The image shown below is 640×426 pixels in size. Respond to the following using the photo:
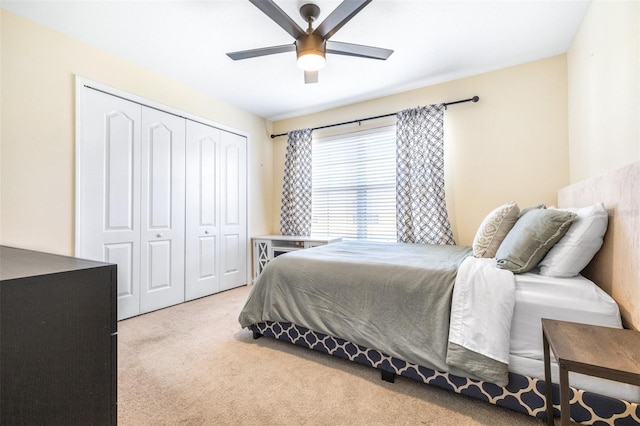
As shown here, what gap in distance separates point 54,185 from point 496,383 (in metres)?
3.21

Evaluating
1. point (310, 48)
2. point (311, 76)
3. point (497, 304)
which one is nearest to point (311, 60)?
point (310, 48)

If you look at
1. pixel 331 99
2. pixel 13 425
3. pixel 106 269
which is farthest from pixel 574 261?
pixel 331 99

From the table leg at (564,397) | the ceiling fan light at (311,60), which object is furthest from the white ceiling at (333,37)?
the table leg at (564,397)

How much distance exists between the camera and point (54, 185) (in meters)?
2.18

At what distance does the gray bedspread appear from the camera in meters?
1.47

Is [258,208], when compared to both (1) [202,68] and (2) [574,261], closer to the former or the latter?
(1) [202,68]

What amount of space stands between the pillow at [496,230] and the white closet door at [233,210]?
2880 millimetres

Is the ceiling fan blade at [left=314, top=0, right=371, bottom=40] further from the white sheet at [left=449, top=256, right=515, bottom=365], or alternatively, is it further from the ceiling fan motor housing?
the white sheet at [left=449, top=256, right=515, bottom=365]

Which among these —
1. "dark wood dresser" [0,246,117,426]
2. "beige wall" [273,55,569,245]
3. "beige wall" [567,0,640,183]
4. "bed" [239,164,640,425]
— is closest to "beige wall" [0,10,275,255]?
"dark wood dresser" [0,246,117,426]

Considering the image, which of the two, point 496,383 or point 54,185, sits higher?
point 54,185

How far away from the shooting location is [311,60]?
6.41ft

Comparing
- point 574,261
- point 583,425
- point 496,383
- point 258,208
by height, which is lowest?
point 583,425

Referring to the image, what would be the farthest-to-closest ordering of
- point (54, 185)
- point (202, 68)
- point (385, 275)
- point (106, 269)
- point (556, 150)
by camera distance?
1. point (202, 68)
2. point (556, 150)
3. point (54, 185)
4. point (385, 275)
5. point (106, 269)

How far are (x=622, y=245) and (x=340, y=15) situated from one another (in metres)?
1.85
